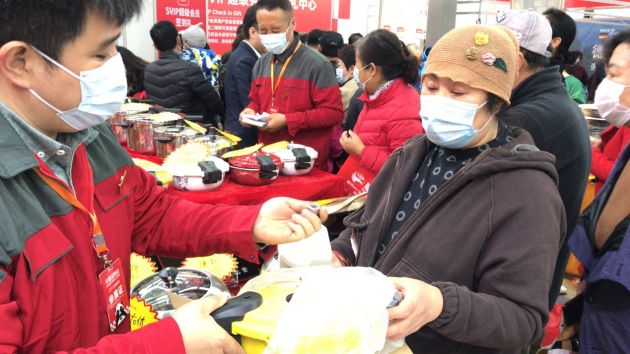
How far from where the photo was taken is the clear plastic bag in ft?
2.78

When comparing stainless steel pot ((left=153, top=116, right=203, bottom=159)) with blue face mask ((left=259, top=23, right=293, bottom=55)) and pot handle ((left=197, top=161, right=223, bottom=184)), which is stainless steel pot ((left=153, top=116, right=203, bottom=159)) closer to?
pot handle ((left=197, top=161, right=223, bottom=184))

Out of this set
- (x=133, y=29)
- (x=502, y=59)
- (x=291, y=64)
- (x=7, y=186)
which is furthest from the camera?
(x=133, y=29)

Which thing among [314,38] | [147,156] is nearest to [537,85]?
[147,156]

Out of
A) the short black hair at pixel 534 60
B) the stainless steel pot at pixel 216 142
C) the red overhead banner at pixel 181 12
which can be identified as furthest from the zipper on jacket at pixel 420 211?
the red overhead banner at pixel 181 12

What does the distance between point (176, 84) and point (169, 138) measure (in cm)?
182

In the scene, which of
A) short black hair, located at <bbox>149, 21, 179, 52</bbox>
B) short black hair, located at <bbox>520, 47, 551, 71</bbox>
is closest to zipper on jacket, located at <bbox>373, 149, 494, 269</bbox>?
short black hair, located at <bbox>520, 47, 551, 71</bbox>

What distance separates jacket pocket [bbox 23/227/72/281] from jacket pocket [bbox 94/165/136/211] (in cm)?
20

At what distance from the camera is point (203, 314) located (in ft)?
3.05

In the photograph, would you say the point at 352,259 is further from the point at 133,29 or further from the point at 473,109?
the point at 133,29

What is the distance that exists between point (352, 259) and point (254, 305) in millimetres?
802

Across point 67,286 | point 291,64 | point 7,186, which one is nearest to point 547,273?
point 67,286

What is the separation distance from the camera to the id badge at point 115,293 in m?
1.11

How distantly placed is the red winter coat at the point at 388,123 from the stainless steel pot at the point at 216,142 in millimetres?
891

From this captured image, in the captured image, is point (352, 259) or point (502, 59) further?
point (352, 259)
